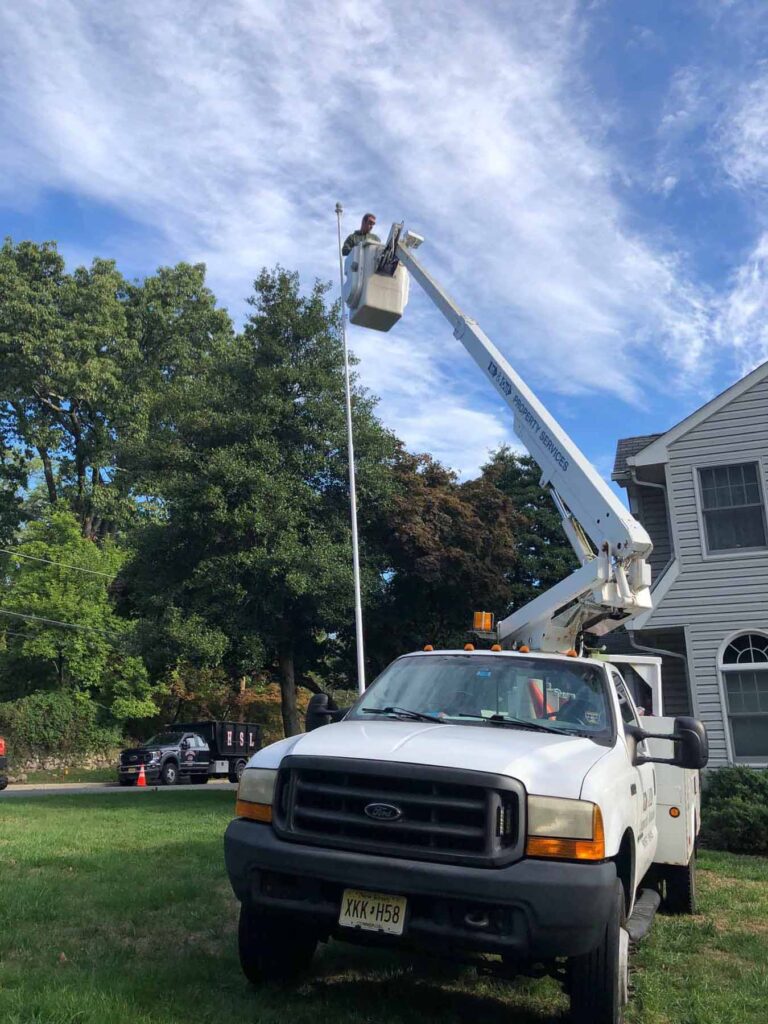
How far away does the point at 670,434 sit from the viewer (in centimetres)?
1452

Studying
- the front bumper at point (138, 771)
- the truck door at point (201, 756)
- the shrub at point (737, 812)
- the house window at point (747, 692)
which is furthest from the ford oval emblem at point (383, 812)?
the truck door at point (201, 756)

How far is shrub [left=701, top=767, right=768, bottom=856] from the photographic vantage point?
11.0 metres

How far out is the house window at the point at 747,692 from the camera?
43.9 feet

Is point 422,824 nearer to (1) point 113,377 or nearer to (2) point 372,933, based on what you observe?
(2) point 372,933

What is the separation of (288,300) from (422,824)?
16057mm

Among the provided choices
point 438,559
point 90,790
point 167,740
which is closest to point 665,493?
point 438,559

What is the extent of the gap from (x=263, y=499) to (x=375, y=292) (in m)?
6.93

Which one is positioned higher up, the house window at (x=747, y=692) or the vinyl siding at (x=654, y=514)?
the vinyl siding at (x=654, y=514)

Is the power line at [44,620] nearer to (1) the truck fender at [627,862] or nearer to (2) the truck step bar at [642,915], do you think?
(2) the truck step bar at [642,915]

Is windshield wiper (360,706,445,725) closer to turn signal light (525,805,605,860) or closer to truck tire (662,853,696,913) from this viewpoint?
turn signal light (525,805,605,860)

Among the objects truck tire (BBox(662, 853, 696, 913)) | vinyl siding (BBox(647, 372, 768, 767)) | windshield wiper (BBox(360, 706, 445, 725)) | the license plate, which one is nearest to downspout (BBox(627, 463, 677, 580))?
vinyl siding (BBox(647, 372, 768, 767))

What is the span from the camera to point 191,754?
90.9 ft

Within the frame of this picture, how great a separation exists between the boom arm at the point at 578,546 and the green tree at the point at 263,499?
7.59 meters

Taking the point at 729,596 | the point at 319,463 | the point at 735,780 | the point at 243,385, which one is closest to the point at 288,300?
the point at 243,385
